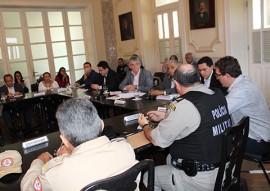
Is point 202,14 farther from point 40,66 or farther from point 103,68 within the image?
point 40,66

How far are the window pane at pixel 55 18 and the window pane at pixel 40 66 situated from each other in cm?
103

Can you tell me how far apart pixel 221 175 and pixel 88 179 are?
790mm

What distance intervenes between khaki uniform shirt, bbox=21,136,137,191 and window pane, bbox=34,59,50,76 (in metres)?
6.48

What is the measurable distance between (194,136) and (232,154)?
Result: 23cm

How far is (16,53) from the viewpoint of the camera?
22.7 feet

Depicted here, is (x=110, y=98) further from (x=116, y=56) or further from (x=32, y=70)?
(x=116, y=56)

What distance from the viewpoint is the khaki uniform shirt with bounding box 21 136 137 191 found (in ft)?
3.46

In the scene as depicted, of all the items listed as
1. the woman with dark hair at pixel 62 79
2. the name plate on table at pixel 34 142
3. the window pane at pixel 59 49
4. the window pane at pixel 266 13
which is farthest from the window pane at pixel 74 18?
the name plate on table at pixel 34 142

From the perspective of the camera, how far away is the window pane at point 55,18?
290 inches

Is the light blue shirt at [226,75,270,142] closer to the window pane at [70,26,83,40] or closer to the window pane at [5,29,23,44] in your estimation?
the window pane at [5,29,23,44]

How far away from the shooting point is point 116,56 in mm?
8305

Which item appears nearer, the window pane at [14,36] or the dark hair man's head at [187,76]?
the dark hair man's head at [187,76]

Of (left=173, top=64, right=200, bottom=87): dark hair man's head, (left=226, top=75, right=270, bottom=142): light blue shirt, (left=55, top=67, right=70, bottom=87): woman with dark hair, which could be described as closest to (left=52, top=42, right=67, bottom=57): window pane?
(left=55, top=67, right=70, bottom=87): woman with dark hair

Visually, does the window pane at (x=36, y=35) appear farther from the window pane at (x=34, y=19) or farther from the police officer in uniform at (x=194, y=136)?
the police officer in uniform at (x=194, y=136)
